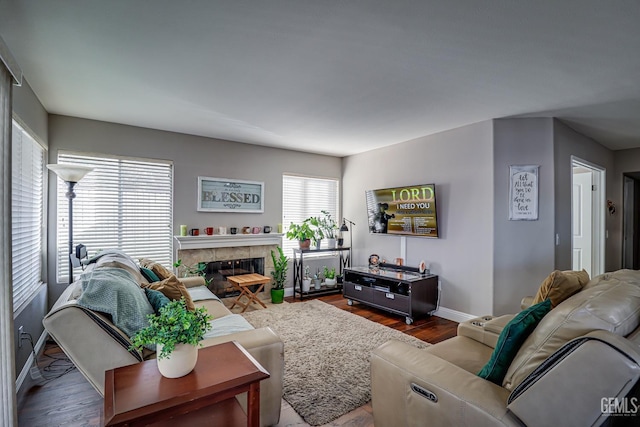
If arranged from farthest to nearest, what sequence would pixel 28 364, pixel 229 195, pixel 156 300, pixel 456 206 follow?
pixel 229 195 → pixel 456 206 → pixel 28 364 → pixel 156 300

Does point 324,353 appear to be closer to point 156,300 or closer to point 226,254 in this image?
point 156,300

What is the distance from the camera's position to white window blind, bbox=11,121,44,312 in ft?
8.16

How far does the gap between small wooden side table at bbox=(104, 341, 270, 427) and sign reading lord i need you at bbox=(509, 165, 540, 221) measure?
3.41 m

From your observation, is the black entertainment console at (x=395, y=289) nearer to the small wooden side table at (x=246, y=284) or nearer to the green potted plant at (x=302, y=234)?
the green potted plant at (x=302, y=234)

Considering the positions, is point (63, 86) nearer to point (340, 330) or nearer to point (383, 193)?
point (340, 330)

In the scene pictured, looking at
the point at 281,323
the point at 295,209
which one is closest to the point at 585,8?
the point at 281,323

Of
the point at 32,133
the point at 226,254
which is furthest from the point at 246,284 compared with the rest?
the point at 32,133

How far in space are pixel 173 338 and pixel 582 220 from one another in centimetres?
587

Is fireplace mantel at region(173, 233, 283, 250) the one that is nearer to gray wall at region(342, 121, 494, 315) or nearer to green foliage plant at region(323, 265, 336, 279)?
green foliage plant at region(323, 265, 336, 279)

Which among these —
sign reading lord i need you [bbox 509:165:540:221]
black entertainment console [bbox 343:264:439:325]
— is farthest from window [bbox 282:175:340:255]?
sign reading lord i need you [bbox 509:165:540:221]

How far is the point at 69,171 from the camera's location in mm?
2943

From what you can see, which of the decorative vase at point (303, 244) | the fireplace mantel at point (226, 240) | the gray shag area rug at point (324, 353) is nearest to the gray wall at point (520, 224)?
the gray shag area rug at point (324, 353)

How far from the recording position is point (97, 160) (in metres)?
3.77

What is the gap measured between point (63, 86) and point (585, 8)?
3915 millimetres
